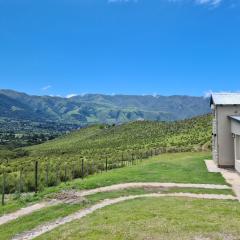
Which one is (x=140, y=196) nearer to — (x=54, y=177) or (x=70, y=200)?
(x=70, y=200)

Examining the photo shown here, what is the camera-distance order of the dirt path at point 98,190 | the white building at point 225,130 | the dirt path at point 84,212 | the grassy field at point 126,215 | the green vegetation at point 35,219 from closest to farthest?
the grassy field at point 126,215 → the dirt path at point 84,212 → the green vegetation at point 35,219 → the dirt path at point 98,190 → the white building at point 225,130

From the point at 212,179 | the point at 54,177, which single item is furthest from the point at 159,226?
the point at 54,177

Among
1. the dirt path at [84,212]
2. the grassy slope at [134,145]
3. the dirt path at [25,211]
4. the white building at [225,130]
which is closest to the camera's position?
the dirt path at [84,212]

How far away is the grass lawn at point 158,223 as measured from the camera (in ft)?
42.3

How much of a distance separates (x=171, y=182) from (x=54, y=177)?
8435mm

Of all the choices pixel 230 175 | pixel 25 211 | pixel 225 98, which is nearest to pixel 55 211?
pixel 25 211

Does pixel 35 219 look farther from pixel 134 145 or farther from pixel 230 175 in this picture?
pixel 134 145

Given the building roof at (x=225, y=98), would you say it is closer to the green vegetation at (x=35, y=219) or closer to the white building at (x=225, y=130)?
the white building at (x=225, y=130)

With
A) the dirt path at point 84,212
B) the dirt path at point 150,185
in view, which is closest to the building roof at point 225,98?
the dirt path at point 150,185

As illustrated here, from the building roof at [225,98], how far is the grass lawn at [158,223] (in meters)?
16.8

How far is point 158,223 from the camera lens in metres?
14.3

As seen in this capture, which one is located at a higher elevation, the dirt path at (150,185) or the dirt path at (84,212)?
the dirt path at (150,185)

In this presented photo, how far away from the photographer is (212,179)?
2719 cm

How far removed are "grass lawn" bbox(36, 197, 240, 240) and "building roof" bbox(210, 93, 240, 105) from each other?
661 inches
